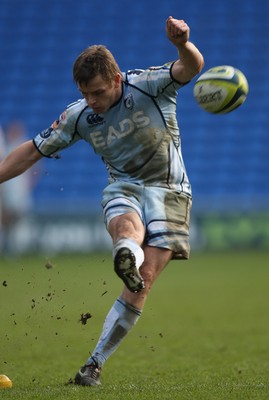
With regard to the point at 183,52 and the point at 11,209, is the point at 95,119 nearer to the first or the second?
the point at 183,52

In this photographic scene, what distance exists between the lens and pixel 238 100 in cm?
549

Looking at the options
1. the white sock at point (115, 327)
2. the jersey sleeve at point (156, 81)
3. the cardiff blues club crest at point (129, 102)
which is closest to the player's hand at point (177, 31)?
the jersey sleeve at point (156, 81)

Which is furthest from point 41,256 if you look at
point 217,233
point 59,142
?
point 59,142

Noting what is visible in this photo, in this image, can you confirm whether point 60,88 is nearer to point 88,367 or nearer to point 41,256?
point 41,256

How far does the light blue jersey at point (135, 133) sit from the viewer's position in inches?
223

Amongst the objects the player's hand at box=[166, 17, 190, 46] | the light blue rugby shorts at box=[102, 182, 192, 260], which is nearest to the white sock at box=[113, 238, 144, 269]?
the light blue rugby shorts at box=[102, 182, 192, 260]

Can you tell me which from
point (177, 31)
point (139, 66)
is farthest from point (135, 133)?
point (139, 66)

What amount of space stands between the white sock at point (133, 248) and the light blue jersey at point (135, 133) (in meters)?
0.65

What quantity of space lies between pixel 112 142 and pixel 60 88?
1678cm

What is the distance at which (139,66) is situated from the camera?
71.9ft

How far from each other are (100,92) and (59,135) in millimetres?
491

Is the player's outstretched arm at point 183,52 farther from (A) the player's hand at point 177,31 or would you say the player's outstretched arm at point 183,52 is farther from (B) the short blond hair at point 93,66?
(B) the short blond hair at point 93,66

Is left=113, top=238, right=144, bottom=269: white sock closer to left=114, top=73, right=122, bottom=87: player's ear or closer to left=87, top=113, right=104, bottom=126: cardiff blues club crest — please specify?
left=87, top=113, right=104, bottom=126: cardiff blues club crest

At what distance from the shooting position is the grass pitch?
17.7 feet
